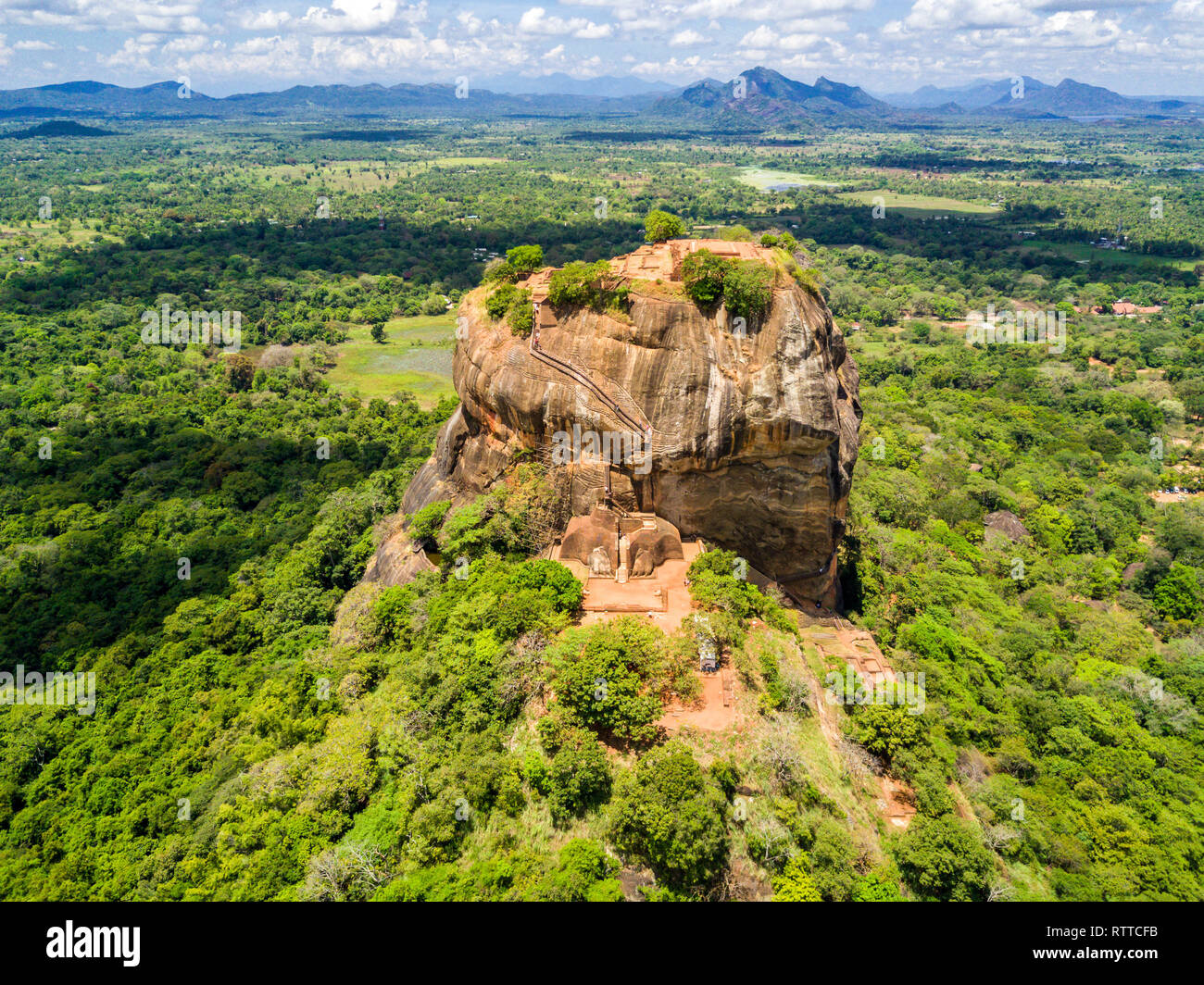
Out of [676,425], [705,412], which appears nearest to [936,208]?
[705,412]

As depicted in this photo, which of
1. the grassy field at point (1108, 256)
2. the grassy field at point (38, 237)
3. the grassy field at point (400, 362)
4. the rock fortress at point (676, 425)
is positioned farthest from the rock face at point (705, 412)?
the grassy field at point (38, 237)

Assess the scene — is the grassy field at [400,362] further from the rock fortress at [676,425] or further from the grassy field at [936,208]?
the grassy field at [936,208]

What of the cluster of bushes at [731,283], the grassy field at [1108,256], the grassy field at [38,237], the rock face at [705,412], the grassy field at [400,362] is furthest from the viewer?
the grassy field at [38,237]

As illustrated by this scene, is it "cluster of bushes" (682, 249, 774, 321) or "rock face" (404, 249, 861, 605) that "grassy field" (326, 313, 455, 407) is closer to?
"rock face" (404, 249, 861, 605)

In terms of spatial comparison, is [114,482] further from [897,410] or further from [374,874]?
[897,410]

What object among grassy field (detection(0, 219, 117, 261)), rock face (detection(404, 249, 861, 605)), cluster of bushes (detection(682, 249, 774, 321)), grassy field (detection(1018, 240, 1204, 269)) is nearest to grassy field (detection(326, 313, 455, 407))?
rock face (detection(404, 249, 861, 605))

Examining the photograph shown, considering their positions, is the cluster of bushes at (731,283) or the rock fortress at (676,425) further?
the rock fortress at (676,425)

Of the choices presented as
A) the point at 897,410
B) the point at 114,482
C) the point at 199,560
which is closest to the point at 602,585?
the point at 199,560
